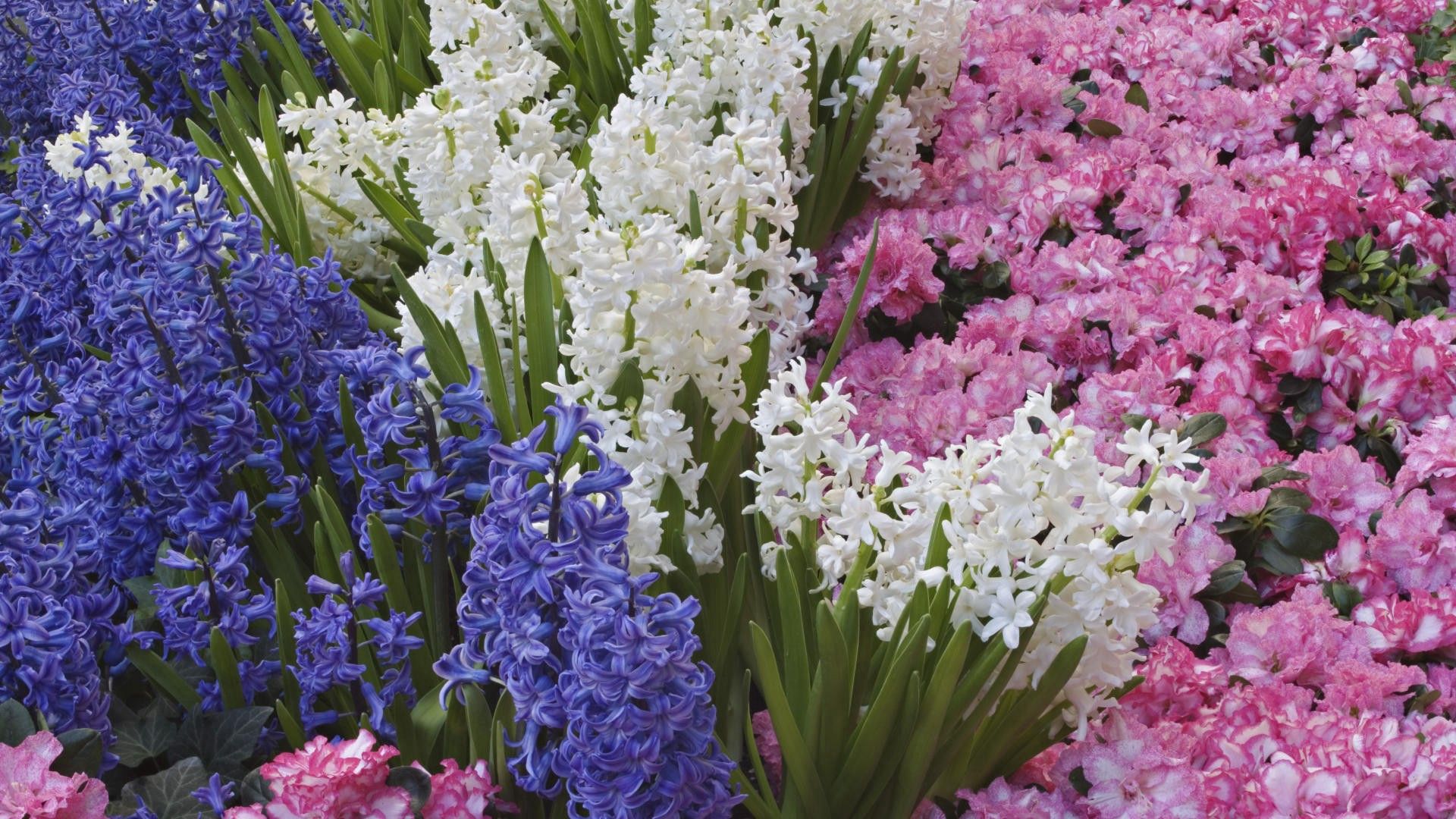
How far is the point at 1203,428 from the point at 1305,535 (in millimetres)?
247

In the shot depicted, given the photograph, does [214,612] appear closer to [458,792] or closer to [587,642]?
[458,792]

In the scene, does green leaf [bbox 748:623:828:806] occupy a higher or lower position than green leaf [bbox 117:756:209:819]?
lower

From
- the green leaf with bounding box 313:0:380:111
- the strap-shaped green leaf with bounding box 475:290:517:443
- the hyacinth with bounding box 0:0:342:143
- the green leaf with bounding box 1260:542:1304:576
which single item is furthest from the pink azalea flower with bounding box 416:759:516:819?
the hyacinth with bounding box 0:0:342:143

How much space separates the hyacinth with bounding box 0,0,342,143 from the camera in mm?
3064

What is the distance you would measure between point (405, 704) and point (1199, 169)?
223cm

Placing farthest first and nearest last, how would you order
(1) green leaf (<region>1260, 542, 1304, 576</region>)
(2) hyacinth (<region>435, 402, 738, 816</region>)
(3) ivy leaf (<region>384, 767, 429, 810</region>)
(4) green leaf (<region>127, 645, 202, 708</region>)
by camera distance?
(1) green leaf (<region>1260, 542, 1304, 576</region>) → (4) green leaf (<region>127, 645, 202, 708</region>) → (3) ivy leaf (<region>384, 767, 429, 810</region>) → (2) hyacinth (<region>435, 402, 738, 816</region>)

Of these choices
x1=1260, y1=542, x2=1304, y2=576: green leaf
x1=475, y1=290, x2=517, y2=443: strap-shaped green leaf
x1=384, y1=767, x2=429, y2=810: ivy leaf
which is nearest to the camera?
x1=384, y1=767, x2=429, y2=810: ivy leaf

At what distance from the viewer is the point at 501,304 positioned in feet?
6.27

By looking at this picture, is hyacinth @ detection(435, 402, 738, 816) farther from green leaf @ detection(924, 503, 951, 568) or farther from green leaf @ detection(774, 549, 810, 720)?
green leaf @ detection(924, 503, 951, 568)

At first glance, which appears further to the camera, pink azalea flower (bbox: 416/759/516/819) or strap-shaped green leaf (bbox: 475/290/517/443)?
strap-shaped green leaf (bbox: 475/290/517/443)

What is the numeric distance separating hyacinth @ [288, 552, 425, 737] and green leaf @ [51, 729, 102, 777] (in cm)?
21

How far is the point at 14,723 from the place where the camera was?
129cm

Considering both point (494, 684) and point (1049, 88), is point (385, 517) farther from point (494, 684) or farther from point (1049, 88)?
point (1049, 88)

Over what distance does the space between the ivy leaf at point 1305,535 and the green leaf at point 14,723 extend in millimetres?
1656
